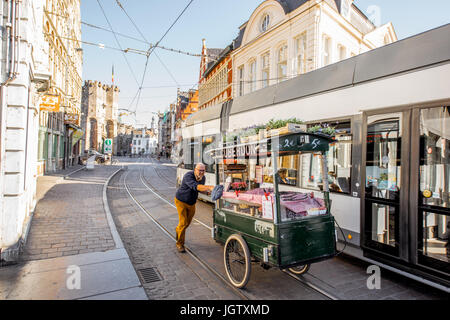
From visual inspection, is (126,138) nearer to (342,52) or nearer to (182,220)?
(342,52)

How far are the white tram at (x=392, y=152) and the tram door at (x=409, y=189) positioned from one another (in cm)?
1

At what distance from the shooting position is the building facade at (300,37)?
13508 mm

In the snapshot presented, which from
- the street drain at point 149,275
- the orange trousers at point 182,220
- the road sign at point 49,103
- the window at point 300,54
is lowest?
the street drain at point 149,275

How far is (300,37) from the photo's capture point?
14.6 m

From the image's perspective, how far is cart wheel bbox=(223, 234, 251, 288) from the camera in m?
3.85

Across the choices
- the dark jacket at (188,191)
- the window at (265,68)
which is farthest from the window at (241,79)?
the dark jacket at (188,191)

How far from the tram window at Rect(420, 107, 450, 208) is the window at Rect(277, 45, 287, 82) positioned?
40.7 feet

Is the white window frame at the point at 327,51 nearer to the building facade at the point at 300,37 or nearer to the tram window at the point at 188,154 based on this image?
the building facade at the point at 300,37

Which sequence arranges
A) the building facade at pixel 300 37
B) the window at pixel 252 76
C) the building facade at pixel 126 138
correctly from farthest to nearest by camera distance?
the building facade at pixel 126 138, the window at pixel 252 76, the building facade at pixel 300 37

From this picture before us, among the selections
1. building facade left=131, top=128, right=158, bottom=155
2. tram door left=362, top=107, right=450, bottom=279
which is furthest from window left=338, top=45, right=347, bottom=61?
building facade left=131, top=128, right=158, bottom=155

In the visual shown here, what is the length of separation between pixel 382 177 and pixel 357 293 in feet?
5.99

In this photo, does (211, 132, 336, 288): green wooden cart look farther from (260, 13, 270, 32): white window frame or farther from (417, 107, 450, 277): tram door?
(260, 13, 270, 32): white window frame
